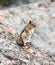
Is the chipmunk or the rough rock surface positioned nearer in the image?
the rough rock surface

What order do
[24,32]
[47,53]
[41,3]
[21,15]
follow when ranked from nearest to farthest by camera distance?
[47,53] → [24,32] → [21,15] → [41,3]

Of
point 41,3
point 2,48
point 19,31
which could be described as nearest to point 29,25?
point 19,31

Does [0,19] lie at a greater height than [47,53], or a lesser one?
greater

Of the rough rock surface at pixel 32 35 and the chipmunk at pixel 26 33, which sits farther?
the chipmunk at pixel 26 33

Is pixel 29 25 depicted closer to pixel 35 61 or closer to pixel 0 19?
pixel 0 19

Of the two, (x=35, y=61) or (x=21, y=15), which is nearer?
(x=35, y=61)

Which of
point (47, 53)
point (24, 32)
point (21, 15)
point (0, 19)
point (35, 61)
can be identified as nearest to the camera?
point (35, 61)
